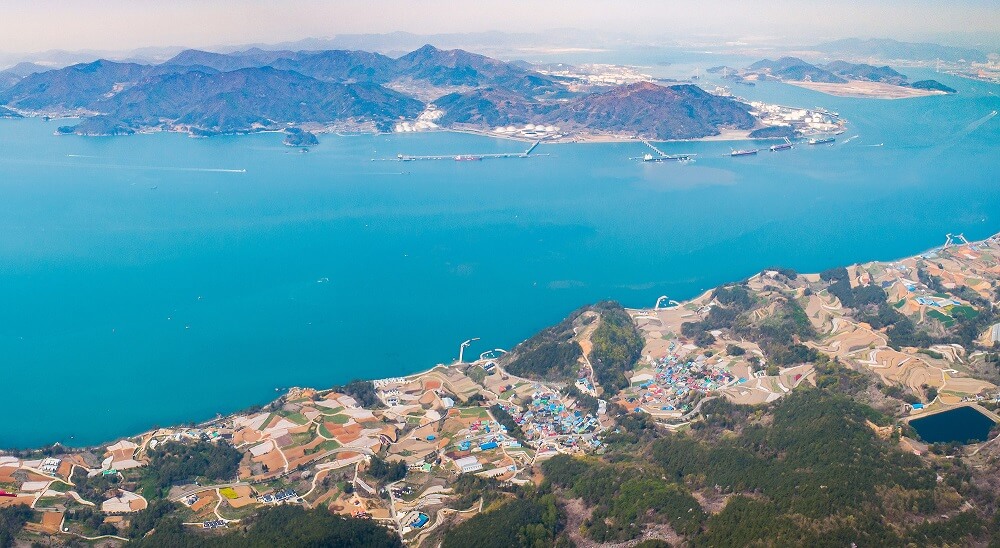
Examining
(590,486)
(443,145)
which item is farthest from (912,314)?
(443,145)

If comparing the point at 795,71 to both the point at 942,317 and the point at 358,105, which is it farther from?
the point at 942,317

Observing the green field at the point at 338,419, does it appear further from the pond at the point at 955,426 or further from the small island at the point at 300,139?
the small island at the point at 300,139

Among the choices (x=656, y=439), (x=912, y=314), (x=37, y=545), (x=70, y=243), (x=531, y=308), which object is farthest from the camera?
(x=70, y=243)

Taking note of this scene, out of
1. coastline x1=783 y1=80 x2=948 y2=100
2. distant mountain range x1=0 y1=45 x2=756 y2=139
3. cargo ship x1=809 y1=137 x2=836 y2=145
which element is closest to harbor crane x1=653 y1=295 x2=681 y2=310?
distant mountain range x1=0 y1=45 x2=756 y2=139

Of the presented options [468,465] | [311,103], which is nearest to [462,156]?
[311,103]

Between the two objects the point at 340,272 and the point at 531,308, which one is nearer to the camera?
the point at 531,308

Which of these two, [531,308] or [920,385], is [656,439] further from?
[531,308]

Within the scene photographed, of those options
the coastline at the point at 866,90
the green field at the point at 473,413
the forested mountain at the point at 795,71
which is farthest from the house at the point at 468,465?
the forested mountain at the point at 795,71
